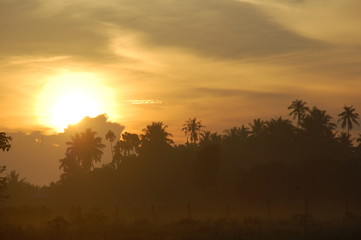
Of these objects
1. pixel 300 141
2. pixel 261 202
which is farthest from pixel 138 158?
pixel 261 202

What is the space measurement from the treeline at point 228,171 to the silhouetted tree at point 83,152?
154 millimetres

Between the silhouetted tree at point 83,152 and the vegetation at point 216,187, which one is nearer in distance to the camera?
the vegetation at point 216,187

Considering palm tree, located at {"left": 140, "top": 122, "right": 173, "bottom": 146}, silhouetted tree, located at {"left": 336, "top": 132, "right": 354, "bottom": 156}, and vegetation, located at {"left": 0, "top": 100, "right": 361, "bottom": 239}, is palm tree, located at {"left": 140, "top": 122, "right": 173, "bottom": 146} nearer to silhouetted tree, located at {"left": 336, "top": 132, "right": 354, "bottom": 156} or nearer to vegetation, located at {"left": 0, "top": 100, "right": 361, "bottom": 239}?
vegetation, located at {"left": 0, "top": 100, "right": 361, "bottom": 239}

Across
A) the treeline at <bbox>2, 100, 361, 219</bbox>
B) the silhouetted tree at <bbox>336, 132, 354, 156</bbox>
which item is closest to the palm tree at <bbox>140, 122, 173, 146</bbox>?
the treeline at <bbox>2, 100, 361, 219</bbox>

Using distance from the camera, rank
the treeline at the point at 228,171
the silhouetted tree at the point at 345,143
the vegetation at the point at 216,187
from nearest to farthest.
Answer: the vegetation at the point at 216,187
the treeline at the point at 228,171
the silhouetted tree at the point at 345,143

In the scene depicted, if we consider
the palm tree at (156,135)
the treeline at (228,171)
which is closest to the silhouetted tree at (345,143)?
the treeline at (228,171)

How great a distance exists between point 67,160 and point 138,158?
22449mm

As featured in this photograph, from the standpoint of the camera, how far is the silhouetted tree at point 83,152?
118 metres

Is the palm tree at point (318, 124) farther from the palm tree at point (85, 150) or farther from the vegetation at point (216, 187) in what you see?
the palm tree at point (85, 150)

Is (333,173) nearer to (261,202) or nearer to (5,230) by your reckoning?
(261,202)

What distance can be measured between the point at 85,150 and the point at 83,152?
0.63m

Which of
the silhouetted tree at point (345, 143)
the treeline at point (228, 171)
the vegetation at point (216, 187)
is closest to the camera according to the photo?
the vegetation at point (216, 187)

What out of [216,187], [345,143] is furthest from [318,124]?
[216,187]

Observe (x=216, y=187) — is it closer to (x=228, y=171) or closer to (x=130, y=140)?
(x=228, y=171)
